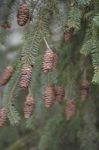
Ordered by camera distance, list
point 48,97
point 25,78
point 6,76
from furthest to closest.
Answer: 1. point 6,76
2. point 48,97
3. point 25,78

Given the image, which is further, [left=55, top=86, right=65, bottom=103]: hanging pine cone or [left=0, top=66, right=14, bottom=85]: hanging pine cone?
[left=55, top=86, right=65, bottom=103]: hanging pine cone

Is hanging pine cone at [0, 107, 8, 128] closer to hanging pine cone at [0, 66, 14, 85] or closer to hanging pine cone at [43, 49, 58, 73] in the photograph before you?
hanging pine cone at [0, 66, 14, 85]

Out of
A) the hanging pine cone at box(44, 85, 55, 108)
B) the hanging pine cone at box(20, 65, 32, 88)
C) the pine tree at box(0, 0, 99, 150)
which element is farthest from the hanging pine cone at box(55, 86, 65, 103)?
the hanging pine cone at box(20, 65, 32, 88)

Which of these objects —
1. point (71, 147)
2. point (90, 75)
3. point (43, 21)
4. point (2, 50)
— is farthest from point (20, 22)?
point (2, 50)

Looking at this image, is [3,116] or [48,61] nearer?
[48,61]

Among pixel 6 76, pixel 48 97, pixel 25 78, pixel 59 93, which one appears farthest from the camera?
pixel 59 93

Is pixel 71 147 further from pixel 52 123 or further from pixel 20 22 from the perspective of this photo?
pixel 20 22

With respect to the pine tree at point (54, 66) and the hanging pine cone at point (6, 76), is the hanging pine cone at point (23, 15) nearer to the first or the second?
the pine tree at point (54, 66)

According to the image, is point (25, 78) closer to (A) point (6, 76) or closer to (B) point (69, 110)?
(A) point (6, 76)

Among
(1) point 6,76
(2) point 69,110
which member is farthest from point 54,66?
(2) point 69,110

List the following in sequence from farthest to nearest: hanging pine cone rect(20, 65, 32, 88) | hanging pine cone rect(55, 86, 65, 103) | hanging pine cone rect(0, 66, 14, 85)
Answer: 1. hanging pine cone rect(55, 86, 65, 103)
2. hanging pine cone rect(0, 66, 14, 85)
3. hanging pine cone rect(20, 65, 32, 88)

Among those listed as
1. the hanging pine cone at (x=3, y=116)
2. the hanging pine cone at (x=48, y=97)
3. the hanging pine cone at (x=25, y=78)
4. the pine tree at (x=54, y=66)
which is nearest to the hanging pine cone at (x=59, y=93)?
Answer: the pine tree at (x=54, y=66)
